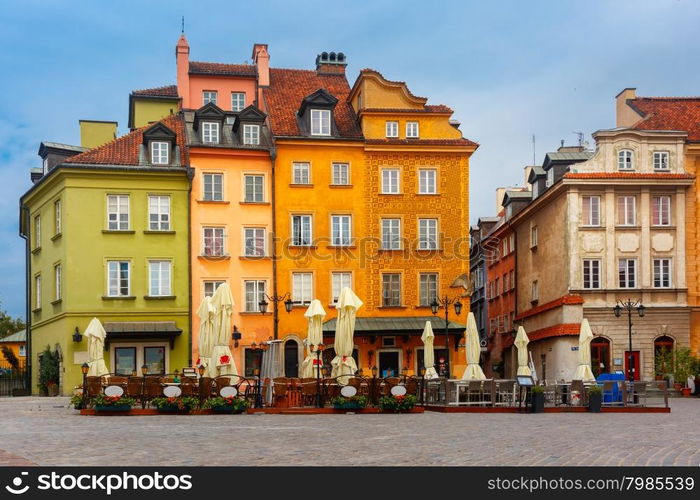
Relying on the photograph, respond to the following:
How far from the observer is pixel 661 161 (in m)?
48.3

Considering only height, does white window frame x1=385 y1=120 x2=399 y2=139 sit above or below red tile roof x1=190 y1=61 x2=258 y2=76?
below

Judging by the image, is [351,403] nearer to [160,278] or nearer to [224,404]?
[224,404]

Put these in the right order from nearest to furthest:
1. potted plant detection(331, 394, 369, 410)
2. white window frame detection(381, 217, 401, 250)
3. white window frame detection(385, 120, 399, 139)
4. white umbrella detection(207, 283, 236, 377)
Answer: potted plant detection(331, 394, 369, 410)
white umbrella detection(207, 283, 236, 377)
white window frame detection(381, 217, 401, 250)
white window frame detection(385, 120, 399, 139)

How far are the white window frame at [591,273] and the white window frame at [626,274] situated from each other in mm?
953

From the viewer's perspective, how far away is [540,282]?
52531 mm

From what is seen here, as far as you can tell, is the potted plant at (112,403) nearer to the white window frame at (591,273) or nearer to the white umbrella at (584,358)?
the white umbrella at (584,358)

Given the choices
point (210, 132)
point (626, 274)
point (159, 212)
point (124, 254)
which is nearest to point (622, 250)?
point (626, 274)

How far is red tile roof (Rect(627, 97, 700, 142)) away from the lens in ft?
164

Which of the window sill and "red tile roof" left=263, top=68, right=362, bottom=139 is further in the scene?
"red tile roof" left=263, top=68, right=362, bottom=139

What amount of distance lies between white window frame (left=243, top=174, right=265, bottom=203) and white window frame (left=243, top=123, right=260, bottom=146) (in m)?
1.57

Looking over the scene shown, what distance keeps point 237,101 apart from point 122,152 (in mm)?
8561

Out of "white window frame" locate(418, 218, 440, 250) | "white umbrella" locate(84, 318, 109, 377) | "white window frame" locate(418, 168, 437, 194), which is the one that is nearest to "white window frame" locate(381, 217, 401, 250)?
"white window frame" locate(418, 218, 440, 250)

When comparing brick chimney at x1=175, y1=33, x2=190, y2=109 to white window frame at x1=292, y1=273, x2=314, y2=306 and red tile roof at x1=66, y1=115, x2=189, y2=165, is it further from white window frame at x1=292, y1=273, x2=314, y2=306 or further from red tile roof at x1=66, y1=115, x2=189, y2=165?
white window frame at x1=292, y1=273, x2=314, y2=306

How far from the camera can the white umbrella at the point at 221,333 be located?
2891cm
